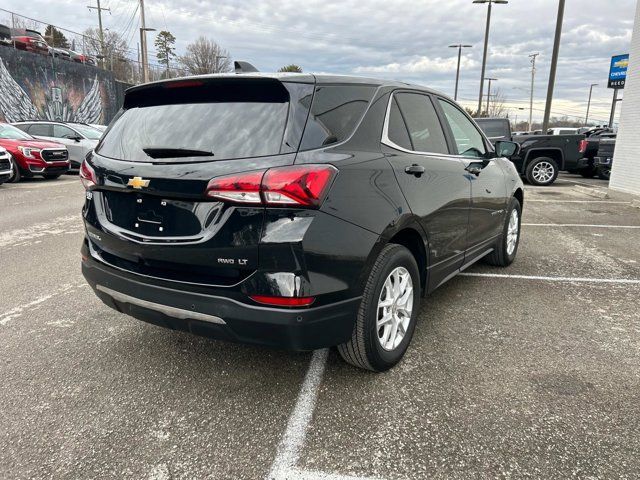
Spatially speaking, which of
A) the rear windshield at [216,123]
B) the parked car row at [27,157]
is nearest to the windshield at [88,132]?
the parked car row at [27,157]

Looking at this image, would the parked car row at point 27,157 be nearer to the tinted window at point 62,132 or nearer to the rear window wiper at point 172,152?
the tinted window at point 62,132

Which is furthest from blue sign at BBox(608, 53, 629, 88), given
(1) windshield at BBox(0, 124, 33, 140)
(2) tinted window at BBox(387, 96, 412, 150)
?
(2) tinted window at BBox(387, 96, 412, 150)

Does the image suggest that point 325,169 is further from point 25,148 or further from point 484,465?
point 25,148

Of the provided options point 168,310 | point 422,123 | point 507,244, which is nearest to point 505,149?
A: point 507,244

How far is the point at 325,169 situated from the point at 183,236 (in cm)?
78

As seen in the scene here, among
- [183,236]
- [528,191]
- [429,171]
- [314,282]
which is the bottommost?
[528,191]

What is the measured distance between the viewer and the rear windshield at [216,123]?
7.81 ft

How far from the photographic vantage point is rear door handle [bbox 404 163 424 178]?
2.95m

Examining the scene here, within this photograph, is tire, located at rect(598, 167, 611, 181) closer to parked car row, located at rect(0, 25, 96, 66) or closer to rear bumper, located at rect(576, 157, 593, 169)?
rear bumper, located at rect(576, 157, 593, 169)

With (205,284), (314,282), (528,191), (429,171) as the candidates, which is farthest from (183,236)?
(528,191)

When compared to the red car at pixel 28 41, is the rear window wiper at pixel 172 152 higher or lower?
lower

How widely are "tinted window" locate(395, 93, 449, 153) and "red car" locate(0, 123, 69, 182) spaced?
12521 mm

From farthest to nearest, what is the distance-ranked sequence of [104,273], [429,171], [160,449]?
[429,171] → [104,273] → [160,449]

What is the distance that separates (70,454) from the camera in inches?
87.7
